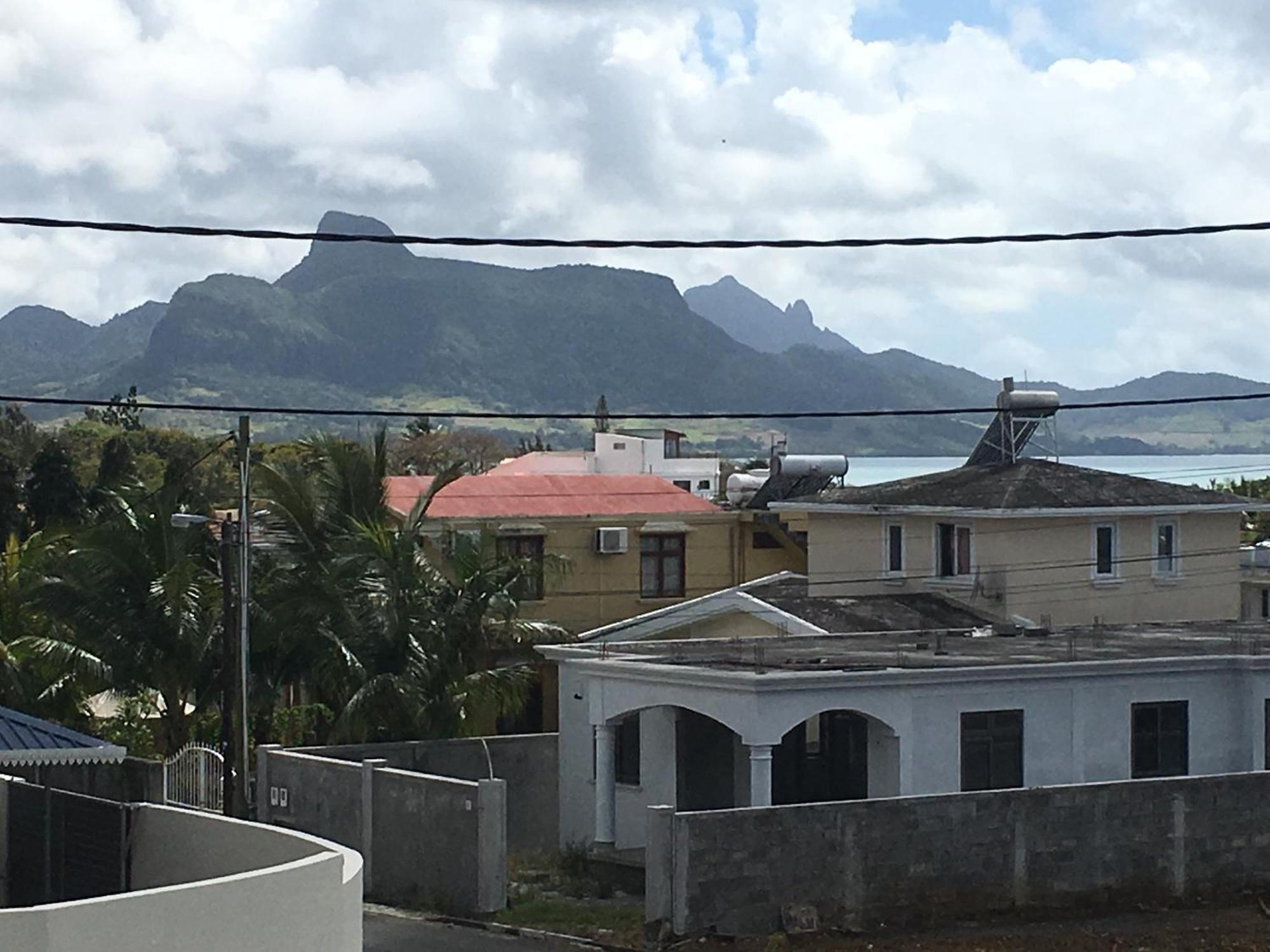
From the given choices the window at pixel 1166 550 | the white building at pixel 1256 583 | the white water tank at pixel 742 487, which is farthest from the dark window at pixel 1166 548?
the white water tank at pixel 742 487

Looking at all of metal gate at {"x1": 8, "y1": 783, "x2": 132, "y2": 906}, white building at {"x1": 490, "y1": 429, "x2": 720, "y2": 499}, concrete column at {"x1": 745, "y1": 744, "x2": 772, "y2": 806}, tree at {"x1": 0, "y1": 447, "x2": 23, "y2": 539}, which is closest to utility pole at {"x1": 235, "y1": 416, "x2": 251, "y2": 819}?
concrete column at {"x1": 745, "y1": 744, "x2": 772, "y2": 806}

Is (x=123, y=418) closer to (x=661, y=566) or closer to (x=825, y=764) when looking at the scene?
(x=661, y=566)

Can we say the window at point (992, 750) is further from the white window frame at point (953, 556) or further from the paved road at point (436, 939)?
the white window frame at point (953, 556)

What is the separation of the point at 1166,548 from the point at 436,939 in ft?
72.5

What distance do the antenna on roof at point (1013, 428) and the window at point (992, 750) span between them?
1545cm

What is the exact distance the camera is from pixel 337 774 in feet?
92.1

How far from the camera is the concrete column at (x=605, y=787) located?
2850 cm

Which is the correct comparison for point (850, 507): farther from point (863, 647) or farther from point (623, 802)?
point (623, 802)

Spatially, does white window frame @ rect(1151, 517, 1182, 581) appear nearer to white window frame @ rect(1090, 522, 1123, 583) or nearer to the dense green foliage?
white window frame @ rect(1090, 522, 1123, 583)

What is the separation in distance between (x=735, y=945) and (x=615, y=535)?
77.5 feet

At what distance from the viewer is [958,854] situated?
24297 mm

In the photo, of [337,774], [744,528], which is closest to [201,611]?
[337,774]

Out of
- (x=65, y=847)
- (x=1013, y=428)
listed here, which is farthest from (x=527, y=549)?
(x=65, y=847)

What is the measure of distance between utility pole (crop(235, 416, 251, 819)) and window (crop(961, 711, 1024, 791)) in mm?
11341
